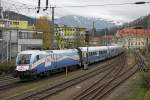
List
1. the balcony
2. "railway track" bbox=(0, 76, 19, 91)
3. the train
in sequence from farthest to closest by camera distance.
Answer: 1. the balcony
2. the train
3. "railway track" bbox=(0, 76, 19, 91)

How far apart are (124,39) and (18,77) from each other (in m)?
149

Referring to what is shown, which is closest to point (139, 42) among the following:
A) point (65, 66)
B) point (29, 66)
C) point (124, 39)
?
point (124, 39)

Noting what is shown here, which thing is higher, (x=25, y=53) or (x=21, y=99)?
(x=25, y=53)

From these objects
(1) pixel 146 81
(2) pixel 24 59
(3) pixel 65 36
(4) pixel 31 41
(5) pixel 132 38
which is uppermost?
(3) pixel 65 36

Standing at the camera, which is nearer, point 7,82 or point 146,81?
point 146,81

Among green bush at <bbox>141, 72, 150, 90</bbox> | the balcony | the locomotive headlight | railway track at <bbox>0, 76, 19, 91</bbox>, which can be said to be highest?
the balcony

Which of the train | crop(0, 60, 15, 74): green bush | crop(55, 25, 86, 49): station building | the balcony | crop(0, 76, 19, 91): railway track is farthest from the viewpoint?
the balcony

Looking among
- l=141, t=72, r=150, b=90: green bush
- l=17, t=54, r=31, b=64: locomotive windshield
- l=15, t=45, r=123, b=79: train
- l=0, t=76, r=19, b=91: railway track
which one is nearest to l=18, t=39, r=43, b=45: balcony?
l=15, t=45, r=123, b=79: train

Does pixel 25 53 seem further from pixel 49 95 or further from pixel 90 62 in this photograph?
pixel 90 62

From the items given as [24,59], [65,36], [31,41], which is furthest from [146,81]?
[65,36]

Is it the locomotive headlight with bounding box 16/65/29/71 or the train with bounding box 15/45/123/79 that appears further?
the train with bounding box 15/45/123/79

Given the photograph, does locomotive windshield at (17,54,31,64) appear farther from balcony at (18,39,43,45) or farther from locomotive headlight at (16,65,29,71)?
balcony at (18,39,43,45)

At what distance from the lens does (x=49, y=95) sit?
25.4m

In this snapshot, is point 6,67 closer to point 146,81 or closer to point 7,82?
point 7,82
